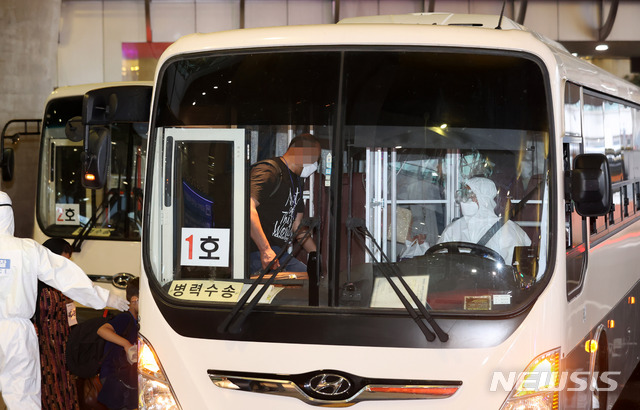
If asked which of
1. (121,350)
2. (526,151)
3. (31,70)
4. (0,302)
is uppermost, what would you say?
(31,70)

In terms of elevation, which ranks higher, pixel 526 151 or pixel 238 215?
pixel 526 151

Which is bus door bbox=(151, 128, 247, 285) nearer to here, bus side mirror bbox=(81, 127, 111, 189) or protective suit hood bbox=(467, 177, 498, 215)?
bus side mirror bbox=(81, 127, 111, 189)

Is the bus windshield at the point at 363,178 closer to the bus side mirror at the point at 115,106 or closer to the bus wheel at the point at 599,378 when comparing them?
the bus side mirror at the point at 115,106

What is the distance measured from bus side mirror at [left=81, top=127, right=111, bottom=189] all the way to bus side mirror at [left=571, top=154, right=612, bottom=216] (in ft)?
7.62

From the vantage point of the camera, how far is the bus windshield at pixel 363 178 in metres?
4.09

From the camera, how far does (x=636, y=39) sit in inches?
728

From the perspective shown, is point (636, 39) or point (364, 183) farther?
point (636, 39)

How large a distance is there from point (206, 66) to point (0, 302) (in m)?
2.60

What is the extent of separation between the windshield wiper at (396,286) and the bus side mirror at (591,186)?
86cm

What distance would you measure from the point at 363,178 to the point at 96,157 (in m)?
1.45

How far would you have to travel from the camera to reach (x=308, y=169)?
4188 millimetres

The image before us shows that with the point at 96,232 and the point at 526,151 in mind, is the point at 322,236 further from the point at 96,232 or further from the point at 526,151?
the point at 96,232

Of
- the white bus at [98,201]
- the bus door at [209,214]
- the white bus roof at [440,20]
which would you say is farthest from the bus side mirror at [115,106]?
the white bus at [98,201]

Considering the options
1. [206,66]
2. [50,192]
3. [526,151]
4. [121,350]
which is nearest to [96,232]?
[50,192]
